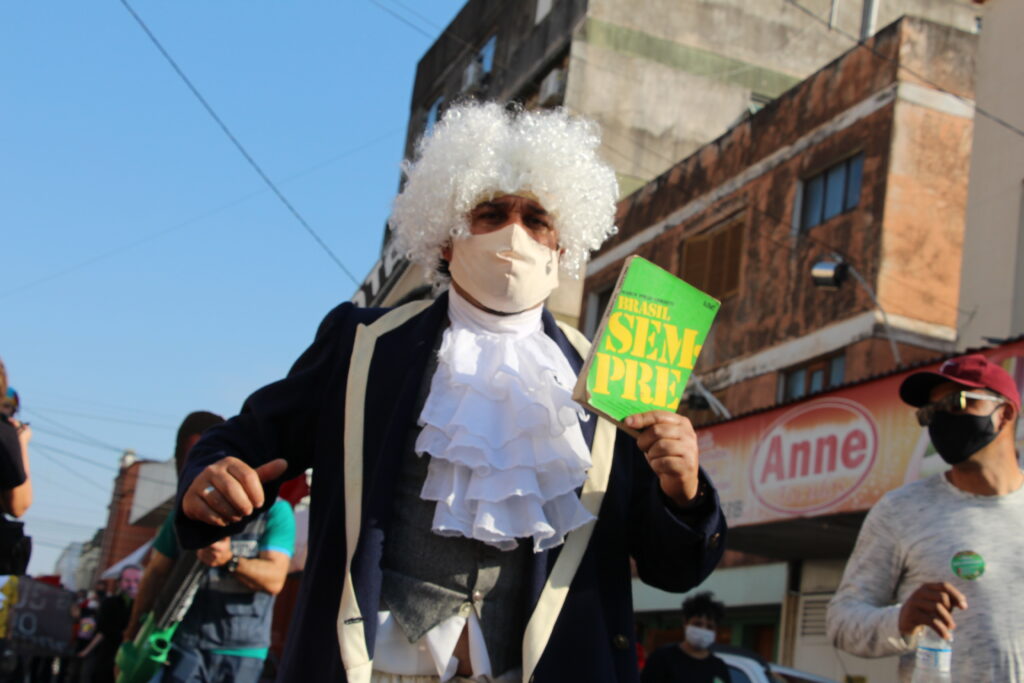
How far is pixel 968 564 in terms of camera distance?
3635 mm

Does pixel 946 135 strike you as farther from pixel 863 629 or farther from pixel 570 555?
pixel 570 555

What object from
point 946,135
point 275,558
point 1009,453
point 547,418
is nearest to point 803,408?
point 946,135

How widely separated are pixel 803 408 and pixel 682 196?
32.3ft

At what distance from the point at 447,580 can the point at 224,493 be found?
0.50m

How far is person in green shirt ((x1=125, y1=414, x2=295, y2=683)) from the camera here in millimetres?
5477

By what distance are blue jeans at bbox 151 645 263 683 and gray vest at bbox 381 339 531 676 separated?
303 cm

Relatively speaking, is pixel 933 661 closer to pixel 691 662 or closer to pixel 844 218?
pixel 691 662

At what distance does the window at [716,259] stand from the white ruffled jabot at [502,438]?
1844 cm

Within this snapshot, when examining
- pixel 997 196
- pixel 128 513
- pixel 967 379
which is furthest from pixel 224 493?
pixel 128 513

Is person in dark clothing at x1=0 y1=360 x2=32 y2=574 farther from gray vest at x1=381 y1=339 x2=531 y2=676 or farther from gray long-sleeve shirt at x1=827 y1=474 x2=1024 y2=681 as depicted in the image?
gray long-sleeve shirt at x1=827 y1=474 x2=1024 y2=681

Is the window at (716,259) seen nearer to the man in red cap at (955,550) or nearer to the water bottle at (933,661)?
the man in red cap at (955,550)

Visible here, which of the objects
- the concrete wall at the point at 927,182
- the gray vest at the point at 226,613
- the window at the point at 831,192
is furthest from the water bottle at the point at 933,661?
the window at the point at 831,192

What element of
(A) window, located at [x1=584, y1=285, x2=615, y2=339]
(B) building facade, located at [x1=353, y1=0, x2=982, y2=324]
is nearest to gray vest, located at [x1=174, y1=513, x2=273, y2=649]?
(A) window, located at [x1=584, y1=285, x2=615, y2=339]

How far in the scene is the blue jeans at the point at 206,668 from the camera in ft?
17.8
